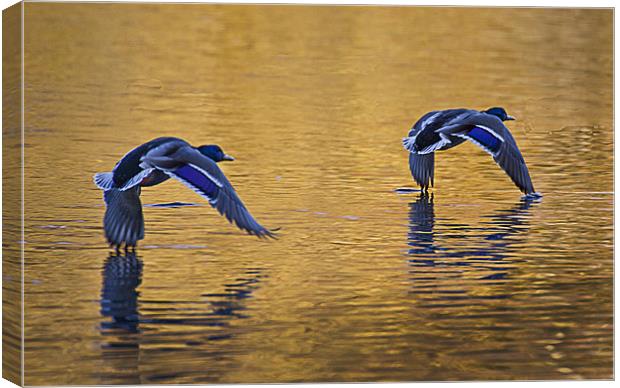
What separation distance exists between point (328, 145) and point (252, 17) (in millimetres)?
1483

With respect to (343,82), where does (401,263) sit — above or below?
below

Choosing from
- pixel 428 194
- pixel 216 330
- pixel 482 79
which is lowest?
pixel 216 330

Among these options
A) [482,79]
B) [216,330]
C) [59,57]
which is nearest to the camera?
[216,330]

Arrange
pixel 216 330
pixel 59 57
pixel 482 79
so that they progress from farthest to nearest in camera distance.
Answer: pixel 482 79, pixel 59 57, pixel 216 330

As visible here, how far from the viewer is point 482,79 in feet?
42.7

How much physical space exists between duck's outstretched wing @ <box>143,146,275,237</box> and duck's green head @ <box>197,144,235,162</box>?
1.26 feet

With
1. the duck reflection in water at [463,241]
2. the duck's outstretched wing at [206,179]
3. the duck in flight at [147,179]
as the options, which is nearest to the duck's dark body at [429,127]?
the duck reflection in water at [463,241]

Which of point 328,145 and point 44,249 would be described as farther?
point 328,145

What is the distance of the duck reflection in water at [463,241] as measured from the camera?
475 inches

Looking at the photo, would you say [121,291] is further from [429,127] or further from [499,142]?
[499,142]

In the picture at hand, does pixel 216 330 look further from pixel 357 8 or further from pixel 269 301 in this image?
pixel 357 8

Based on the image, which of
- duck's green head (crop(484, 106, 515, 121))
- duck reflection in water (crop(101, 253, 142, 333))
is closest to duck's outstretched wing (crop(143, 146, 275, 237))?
duck reflection in water (crop(101, 253, 142, 333))

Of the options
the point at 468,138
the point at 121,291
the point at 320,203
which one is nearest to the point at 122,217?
the point at 121,291

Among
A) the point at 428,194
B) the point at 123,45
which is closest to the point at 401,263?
the point at 428,194
